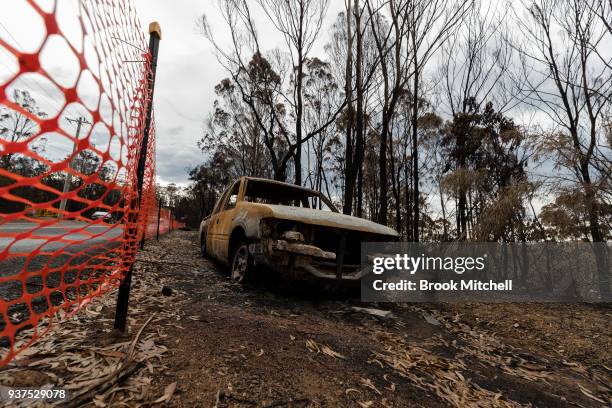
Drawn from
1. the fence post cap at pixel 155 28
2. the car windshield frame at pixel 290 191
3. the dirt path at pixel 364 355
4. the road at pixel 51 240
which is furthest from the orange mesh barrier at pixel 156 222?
the fence post cap at pixel 155 28

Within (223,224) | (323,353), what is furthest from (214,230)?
(323,353)

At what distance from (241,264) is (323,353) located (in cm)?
216

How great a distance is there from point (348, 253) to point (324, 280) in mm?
717

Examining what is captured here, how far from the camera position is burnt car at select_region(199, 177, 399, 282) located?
349 centimetres

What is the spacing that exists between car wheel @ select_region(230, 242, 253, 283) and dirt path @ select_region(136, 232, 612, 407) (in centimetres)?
18

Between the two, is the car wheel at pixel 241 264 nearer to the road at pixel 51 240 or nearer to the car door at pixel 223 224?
the car door at pixel 223 224

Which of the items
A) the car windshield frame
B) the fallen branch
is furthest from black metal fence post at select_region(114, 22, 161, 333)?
the car windshield frame

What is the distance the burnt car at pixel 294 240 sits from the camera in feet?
11.5

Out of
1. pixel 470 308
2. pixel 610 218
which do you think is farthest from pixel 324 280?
pixel 610 218

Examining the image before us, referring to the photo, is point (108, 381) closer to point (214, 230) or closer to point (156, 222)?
point (214, 230)

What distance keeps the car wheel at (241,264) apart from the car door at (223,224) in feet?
1.31

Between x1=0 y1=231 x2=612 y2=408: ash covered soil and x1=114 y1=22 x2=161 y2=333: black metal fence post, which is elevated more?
x1=114 y1=22 x2=161 y2=333: black metal fence post

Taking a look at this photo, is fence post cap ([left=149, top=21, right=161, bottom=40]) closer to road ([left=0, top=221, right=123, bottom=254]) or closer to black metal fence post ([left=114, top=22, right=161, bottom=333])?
black metal fence post ([left=114, top=22, right=161, bottom=333])

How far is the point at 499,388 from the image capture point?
2.42m
